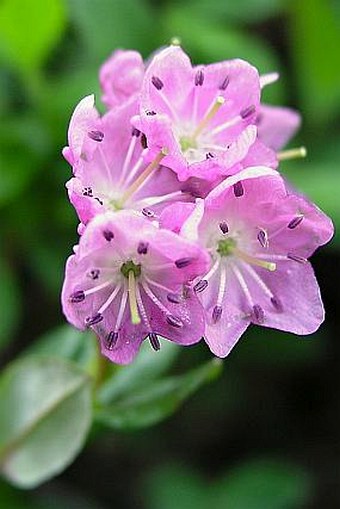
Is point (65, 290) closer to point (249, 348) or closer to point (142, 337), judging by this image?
point (142, 337)

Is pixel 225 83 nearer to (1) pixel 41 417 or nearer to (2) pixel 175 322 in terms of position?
(2) pixel 175 322

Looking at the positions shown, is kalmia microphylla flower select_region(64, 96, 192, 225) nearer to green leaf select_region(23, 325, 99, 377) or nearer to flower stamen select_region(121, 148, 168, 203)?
flower stamen select_region(121, 148, 168, 203)

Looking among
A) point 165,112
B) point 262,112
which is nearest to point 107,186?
point 165,112

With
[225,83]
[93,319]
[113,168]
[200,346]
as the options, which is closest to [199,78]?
[225,83]

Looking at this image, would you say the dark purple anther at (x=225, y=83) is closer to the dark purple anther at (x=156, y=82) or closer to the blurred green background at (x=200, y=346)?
the dark purple anther at (x=156, y=82)

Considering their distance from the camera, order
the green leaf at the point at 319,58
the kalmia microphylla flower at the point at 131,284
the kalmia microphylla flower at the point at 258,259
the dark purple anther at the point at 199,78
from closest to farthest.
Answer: the kalmia microphylla flower at the point at 131,284 → the kalmia microphylla flower at the point at 258,259 → the dark purple anther at the point at 199,78 → the green leaf at the point at 319,58

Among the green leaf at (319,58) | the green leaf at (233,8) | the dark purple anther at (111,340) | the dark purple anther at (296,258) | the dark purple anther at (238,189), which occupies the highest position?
the dark purple anther at (238,189)

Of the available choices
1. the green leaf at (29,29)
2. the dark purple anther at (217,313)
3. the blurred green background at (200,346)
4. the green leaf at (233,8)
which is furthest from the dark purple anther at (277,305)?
the green leaf at (233,8)

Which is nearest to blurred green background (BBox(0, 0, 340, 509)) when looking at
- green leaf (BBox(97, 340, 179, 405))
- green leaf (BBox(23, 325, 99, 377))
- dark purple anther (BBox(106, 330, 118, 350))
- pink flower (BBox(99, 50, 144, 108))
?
green leaf (BBox(23, 325, 99, 377))
